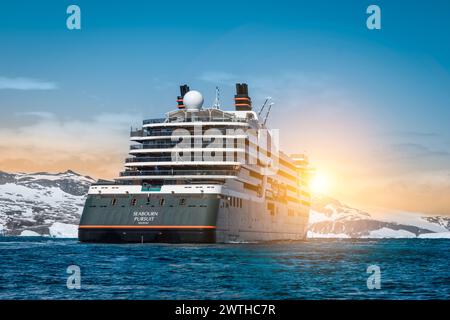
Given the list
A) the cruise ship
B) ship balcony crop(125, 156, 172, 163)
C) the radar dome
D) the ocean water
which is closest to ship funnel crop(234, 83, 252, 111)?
the cruise ship

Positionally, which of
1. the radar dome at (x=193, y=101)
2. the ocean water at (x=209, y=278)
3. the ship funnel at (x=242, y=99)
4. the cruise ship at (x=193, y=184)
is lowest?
the ocean water at (x=209, y=278)

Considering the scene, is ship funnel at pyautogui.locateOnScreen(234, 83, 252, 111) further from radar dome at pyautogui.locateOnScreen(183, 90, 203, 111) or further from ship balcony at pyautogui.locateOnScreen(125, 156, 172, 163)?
ship balcony at pyautogui.locateOnScreen(125, 156, 172, 163)

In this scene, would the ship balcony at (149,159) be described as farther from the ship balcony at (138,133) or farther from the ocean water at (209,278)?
the ocean water at (209,278)

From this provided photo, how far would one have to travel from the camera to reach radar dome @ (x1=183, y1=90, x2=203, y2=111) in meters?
94.0

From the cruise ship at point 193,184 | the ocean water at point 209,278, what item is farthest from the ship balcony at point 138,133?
the ocean water at point 209,278

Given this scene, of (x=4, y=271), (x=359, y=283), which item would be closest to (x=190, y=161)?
(x=4, y=271)

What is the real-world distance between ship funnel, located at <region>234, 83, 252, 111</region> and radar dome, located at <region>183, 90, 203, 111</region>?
570 inches

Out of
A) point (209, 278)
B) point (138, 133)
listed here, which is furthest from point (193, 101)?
point (209, 278)

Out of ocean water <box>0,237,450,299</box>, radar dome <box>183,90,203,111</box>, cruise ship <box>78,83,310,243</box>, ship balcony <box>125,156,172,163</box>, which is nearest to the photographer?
ocean water <box>0,237,450,299</box>

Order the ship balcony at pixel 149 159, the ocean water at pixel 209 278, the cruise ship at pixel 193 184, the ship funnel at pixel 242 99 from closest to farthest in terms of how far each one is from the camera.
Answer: the ocean water at pixel 209 278
the cruise ship at pixel 193 184
the ship balcony at pixel 149 159
the ship funnel at pixel 242 99

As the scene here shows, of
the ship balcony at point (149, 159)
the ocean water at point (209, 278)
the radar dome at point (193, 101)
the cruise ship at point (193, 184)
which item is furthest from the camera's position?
Result: the radar dome at point (193, 101)

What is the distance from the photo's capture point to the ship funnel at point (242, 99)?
107812 mm
